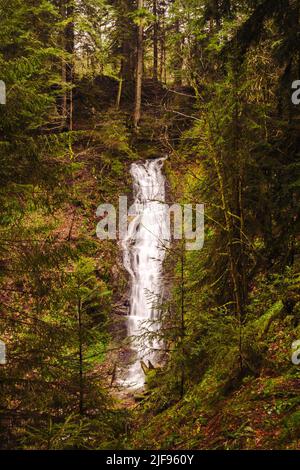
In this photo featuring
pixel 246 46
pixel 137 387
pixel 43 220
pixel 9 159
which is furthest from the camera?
pixel 43 220

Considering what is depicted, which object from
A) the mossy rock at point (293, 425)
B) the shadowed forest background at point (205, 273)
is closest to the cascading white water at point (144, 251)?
the shadowed forest background at point (205, 273)

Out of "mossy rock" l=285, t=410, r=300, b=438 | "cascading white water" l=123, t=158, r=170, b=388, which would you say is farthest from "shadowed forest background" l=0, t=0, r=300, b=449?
"cascading white water" l=123, t=158, r=170, b=388

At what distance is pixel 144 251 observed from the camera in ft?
53.4

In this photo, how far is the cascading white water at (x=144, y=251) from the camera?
1342cm

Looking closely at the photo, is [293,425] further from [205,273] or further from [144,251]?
[144,251]

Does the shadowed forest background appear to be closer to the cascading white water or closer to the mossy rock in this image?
the mossy rock

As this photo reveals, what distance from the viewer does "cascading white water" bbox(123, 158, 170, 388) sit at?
44.0ft

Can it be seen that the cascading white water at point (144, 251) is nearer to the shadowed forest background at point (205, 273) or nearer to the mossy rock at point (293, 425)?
the shadowed forest background at point (205, 273)

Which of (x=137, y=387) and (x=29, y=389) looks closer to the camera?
(x=29, y=389)

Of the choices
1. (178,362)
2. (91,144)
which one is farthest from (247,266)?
(91,144)
